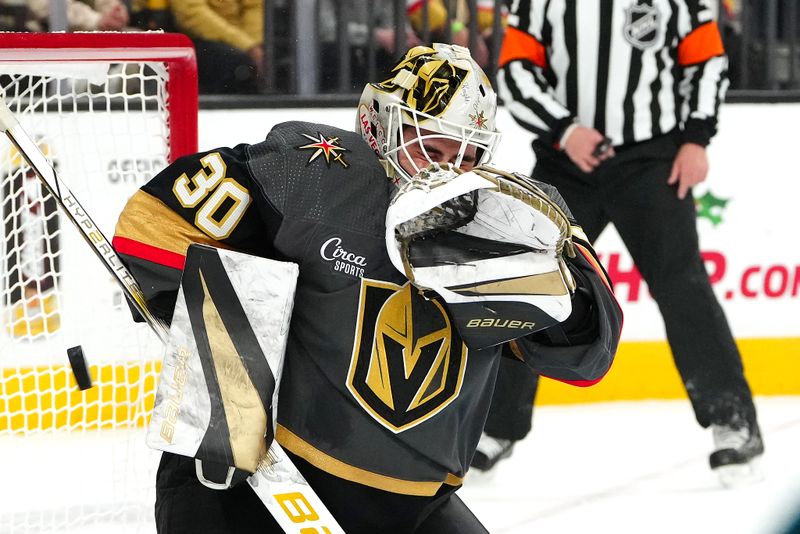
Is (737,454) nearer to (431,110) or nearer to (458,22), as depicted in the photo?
(458,22)

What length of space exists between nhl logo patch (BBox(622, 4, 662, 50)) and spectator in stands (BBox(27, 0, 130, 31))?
4.34ft

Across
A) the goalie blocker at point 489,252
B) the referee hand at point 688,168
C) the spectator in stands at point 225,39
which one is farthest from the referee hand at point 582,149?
the goalie blocker at point 489,252

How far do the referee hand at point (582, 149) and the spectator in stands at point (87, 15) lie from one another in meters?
1.20

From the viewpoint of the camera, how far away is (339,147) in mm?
1433

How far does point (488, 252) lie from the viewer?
1293 mm

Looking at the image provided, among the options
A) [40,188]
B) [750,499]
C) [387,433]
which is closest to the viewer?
[387,433]

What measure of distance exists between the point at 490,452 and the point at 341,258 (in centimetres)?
179

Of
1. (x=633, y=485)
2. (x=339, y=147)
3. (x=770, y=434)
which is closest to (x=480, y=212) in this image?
(x=339, y=147)

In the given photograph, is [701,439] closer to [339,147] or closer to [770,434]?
[770,434]

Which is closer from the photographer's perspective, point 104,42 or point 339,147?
point 339,147

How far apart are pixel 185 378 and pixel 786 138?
2777 mm

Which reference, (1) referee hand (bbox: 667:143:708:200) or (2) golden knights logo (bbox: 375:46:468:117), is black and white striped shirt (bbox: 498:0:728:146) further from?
(2) golden knights logo (bbox: 375:46:468:117)

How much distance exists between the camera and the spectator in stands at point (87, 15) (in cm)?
308

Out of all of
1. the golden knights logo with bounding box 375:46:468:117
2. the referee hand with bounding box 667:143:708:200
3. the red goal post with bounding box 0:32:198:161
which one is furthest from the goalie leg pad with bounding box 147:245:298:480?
the referee hand with bounding box 667:143:708:200
